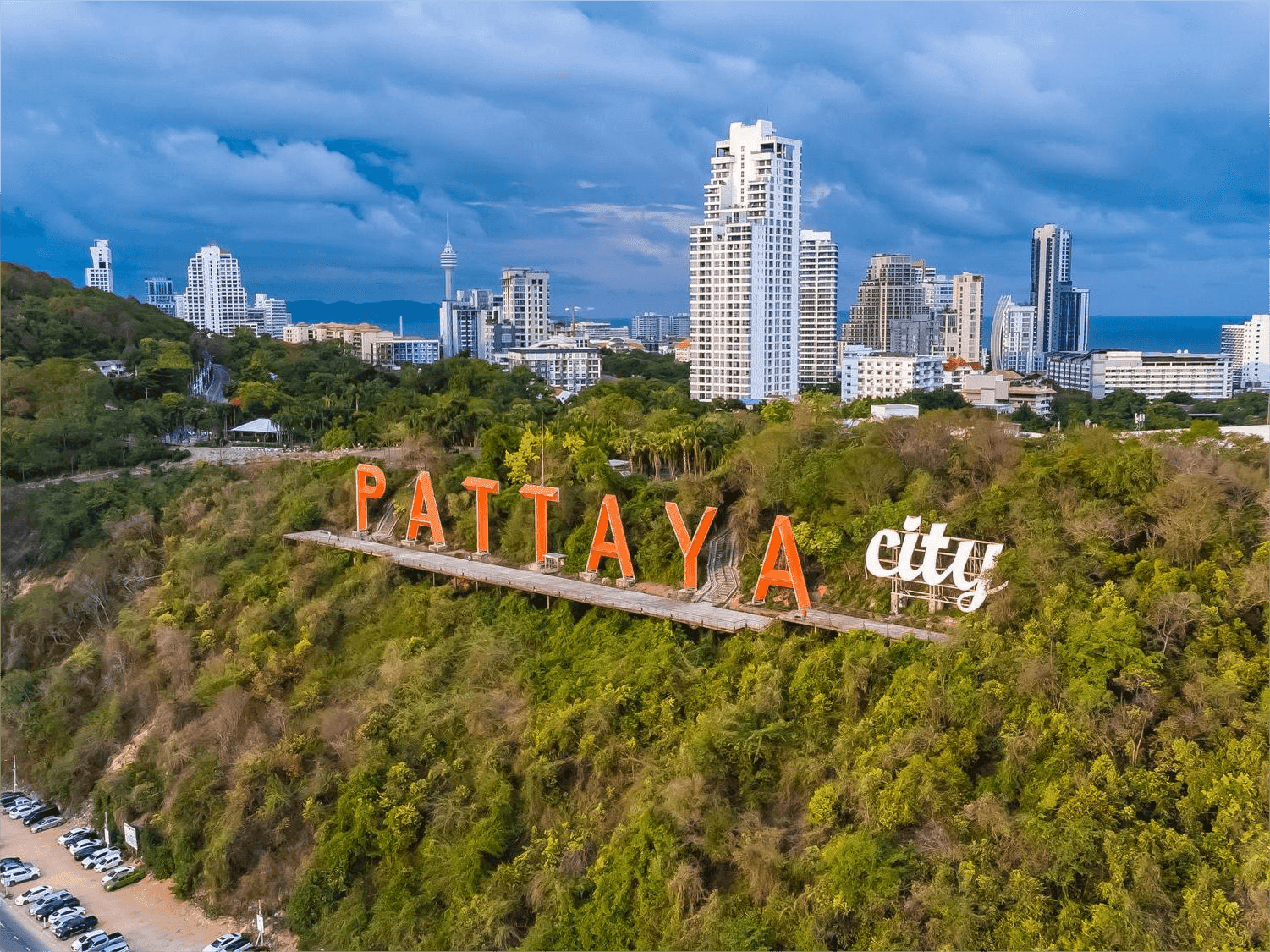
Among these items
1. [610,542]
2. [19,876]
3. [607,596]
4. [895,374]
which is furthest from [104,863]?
[895,374]

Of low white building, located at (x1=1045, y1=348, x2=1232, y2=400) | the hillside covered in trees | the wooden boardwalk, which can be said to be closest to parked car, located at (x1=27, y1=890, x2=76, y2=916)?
the hillside covered in trees

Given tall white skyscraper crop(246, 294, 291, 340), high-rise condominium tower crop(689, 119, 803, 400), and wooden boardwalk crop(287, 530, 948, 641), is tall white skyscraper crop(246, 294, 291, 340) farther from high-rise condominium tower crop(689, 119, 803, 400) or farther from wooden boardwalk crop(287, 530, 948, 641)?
wooden boardwalk crop(287, 530, 948, 641)

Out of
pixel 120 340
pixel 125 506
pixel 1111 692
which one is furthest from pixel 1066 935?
pixel 120 340

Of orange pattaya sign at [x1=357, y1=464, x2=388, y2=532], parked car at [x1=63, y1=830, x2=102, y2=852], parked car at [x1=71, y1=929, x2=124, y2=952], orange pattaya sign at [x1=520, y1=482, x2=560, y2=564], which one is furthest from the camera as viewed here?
orange pattaya sign at [x1=357, y1=464, x2=388, y2=532]

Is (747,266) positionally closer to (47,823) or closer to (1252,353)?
(1252,353)

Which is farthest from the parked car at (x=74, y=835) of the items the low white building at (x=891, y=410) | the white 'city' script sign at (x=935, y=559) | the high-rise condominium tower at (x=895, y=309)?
the high-rise condominium tower at (x=895, y=309)

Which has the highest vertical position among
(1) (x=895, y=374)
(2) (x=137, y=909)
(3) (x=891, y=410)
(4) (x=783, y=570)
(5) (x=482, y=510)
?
(1) (x=895, y=374)
